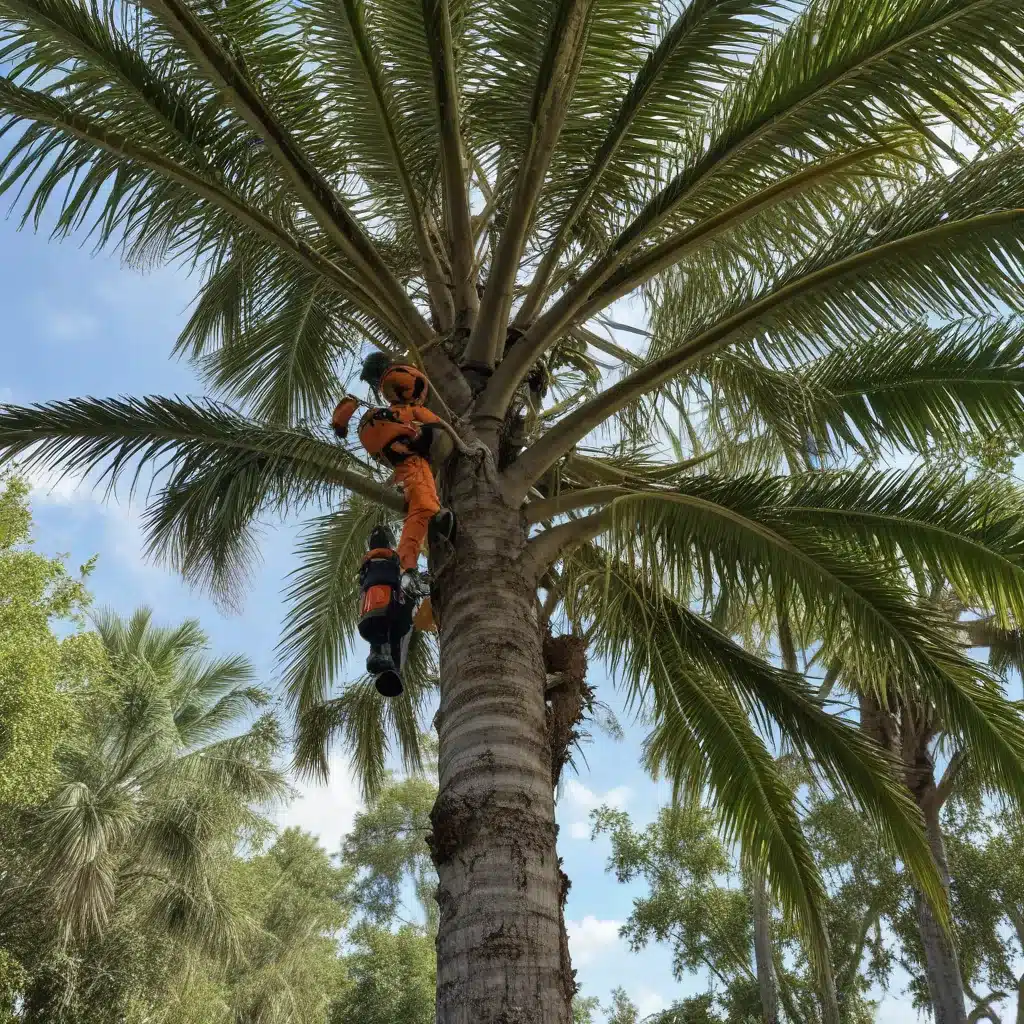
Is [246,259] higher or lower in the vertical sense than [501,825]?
higher

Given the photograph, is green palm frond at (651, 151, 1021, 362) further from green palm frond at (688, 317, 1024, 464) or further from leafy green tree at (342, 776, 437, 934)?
leafy green tree at (342, 776, 437, 934)

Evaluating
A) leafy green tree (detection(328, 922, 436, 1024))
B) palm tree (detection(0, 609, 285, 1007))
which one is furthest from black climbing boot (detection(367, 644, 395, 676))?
leafy green tree (detection(328, 922, 436, 1024))

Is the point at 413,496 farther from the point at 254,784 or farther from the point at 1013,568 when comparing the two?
the point at 254,784

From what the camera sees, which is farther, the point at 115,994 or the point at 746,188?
the point at 115,994

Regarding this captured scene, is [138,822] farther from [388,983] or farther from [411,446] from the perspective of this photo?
[388,983]

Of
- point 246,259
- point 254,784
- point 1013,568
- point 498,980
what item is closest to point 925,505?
point 1013,568

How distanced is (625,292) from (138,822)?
11299 mm

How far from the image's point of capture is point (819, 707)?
5578mm

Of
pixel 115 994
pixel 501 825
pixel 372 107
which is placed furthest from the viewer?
pixel 115 994

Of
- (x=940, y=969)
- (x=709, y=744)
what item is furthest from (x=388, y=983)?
(x=709, y=744)

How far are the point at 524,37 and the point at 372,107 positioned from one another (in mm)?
882

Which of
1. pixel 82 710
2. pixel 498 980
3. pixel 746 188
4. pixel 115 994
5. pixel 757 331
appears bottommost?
pixel 498 980

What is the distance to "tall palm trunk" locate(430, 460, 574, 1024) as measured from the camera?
315cm

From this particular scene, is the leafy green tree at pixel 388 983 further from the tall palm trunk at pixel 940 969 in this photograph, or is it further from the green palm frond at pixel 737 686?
the green palm frond at pixel 737 686
